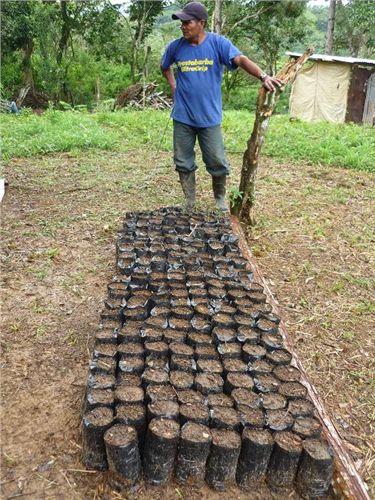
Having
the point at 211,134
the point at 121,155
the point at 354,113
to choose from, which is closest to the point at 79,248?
the point at 211,134

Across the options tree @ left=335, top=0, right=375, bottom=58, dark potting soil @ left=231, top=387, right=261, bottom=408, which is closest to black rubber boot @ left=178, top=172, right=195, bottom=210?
dark potting soil @ left=231, top=387, right=261, bottom=408

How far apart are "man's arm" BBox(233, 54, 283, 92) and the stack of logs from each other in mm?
2014

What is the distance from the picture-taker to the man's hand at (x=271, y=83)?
423 centimetres

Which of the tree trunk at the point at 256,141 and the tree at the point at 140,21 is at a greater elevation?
the tree at the point at 140,21

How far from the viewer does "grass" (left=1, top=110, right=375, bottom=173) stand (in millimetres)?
7953

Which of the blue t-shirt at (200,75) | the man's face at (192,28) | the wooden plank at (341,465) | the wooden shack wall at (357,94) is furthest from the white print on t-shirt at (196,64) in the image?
the wooden shack wall at (357,94)

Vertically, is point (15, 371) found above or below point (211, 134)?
below

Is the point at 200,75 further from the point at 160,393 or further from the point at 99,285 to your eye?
the point at 160,393

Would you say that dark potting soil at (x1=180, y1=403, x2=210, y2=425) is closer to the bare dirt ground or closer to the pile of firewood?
the bare dirt ground

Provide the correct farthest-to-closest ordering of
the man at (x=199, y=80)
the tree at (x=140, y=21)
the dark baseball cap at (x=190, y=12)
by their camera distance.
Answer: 1. the tree at (x=140, y=21)
2. the man at (x=199, y=80)
3. the dark baseball cap at (x=190, y=12)

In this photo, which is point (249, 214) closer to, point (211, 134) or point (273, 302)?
point (211, 134)

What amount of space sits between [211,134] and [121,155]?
3.65 m

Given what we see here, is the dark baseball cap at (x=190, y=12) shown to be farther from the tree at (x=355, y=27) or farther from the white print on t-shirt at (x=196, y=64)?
the tree at (x=355, y=27)

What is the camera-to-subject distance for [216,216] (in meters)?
4.62
